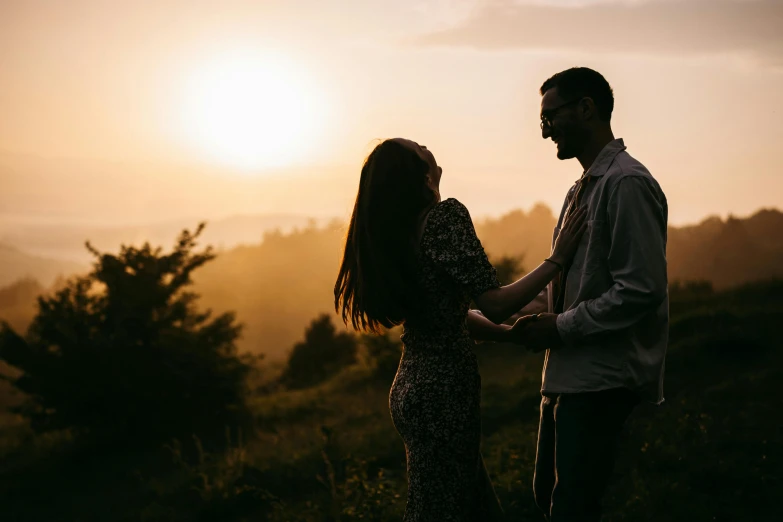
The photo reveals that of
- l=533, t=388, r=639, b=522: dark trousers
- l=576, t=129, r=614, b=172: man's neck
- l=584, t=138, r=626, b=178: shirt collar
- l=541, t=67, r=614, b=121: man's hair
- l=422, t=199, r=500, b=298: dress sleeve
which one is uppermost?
l=541, t=67, r=614, b=121: man's hair

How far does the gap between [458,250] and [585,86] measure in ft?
3.35

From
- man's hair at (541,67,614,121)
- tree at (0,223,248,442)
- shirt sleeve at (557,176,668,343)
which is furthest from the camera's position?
tree at (0,223,248,442)

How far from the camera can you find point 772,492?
543 centimetres

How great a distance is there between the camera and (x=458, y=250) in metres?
2.99

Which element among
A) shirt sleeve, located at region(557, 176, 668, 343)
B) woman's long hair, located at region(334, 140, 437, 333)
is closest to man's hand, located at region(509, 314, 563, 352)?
shirt sleeve, located at region(557, 176, 668, 343)

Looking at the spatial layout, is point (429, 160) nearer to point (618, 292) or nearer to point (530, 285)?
point (530, 285)

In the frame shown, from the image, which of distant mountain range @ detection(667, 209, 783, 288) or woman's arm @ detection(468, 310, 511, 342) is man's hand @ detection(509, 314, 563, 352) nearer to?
woman's arm @ detection(468, 310, 511, 342)

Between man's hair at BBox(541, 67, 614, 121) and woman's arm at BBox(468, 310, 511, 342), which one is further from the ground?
man's hair at BBox(541, 67, 614, 121)

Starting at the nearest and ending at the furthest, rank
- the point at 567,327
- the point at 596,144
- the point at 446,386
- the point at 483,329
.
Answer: the point at 567,327 → the point at 446,386 → the point at 596,144 → the point at 483,329

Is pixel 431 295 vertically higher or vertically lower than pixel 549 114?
lower

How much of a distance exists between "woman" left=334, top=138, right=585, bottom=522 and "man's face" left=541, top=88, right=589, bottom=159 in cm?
38

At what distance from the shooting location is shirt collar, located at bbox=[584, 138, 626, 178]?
3.09 metres

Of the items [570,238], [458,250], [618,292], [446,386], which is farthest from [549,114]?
[446,386]

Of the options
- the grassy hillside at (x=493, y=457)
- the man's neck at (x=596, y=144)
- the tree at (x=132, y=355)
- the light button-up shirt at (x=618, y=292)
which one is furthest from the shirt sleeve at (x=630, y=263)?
the tree at (x=132, y=355)
